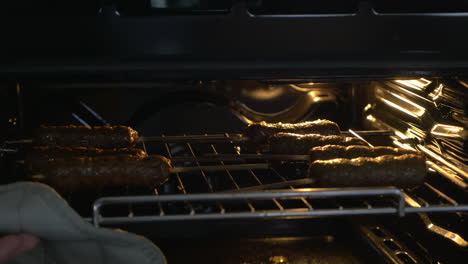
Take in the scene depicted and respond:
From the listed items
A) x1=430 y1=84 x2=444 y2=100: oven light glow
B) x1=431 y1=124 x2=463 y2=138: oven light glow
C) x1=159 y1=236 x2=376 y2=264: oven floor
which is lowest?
x1=159 y1=236 x2=376 y2=264: oven floor

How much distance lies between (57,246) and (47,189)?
18cm

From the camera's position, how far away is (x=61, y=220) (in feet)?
3.76

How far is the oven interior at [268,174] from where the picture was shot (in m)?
1.39

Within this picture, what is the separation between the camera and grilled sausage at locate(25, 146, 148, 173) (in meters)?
1.52

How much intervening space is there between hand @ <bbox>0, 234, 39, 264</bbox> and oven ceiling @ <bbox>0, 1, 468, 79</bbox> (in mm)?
371

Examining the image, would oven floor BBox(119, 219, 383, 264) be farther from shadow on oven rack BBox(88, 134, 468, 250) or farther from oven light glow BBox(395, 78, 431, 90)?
oven light glow BBox(395, 78, 431, 90)

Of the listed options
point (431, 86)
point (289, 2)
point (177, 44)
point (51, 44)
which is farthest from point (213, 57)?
point (431, 86)

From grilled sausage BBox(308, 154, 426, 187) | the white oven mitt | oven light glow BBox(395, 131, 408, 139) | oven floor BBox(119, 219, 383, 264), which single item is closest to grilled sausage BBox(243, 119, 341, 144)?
oven light glow BBox(395, 131, 408, 139)

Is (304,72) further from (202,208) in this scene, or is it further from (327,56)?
(202,208)

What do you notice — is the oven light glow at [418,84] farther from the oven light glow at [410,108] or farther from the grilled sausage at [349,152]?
the grilled sausage at [349,152]

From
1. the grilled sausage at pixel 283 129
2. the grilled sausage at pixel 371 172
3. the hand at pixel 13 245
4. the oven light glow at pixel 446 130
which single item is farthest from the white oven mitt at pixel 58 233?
the oven light glow at pixel 446 130

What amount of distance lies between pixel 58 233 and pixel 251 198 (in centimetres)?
47

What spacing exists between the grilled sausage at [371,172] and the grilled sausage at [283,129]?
0.44 meters

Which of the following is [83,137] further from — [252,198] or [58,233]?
[252,198]
